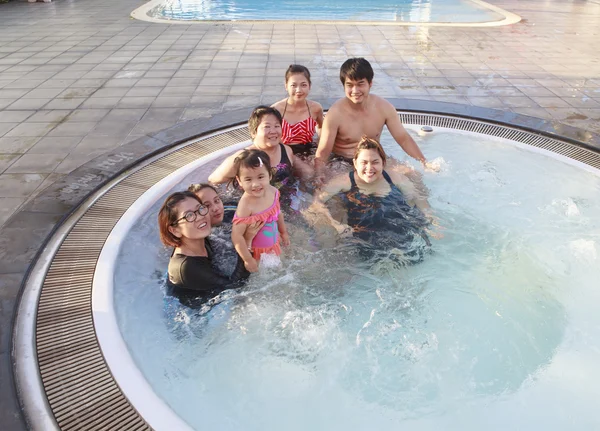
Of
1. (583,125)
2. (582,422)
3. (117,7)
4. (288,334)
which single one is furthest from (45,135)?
(117,7)

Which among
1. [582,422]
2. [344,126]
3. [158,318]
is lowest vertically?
[582,422]

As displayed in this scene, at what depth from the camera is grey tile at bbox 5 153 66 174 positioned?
14.3 feet

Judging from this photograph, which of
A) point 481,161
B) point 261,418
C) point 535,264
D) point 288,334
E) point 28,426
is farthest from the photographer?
point 481,161

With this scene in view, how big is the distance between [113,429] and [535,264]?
3.02 m

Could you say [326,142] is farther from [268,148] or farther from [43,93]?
[43,93]

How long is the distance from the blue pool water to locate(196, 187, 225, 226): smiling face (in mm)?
10041

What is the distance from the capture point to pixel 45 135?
5102 millimetres

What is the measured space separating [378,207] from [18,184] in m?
2.98

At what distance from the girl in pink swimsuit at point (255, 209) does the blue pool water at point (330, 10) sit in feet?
33.4

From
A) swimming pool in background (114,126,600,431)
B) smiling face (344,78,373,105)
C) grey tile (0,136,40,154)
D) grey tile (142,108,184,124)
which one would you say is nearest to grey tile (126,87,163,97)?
grey tile (142,108,184,124)

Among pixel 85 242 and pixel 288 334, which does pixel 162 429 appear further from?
pixel 85 242

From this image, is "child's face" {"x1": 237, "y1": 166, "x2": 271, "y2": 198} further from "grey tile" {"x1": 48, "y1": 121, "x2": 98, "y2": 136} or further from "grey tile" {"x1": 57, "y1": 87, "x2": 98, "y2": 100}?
"grey tile" {"x1": 57, "y1": 87, "x2": 98, "y2": 100}

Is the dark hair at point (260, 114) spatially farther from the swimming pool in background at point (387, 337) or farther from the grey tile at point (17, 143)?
the grey tile at point (17, 143)

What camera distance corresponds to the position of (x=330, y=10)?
14.1 m
